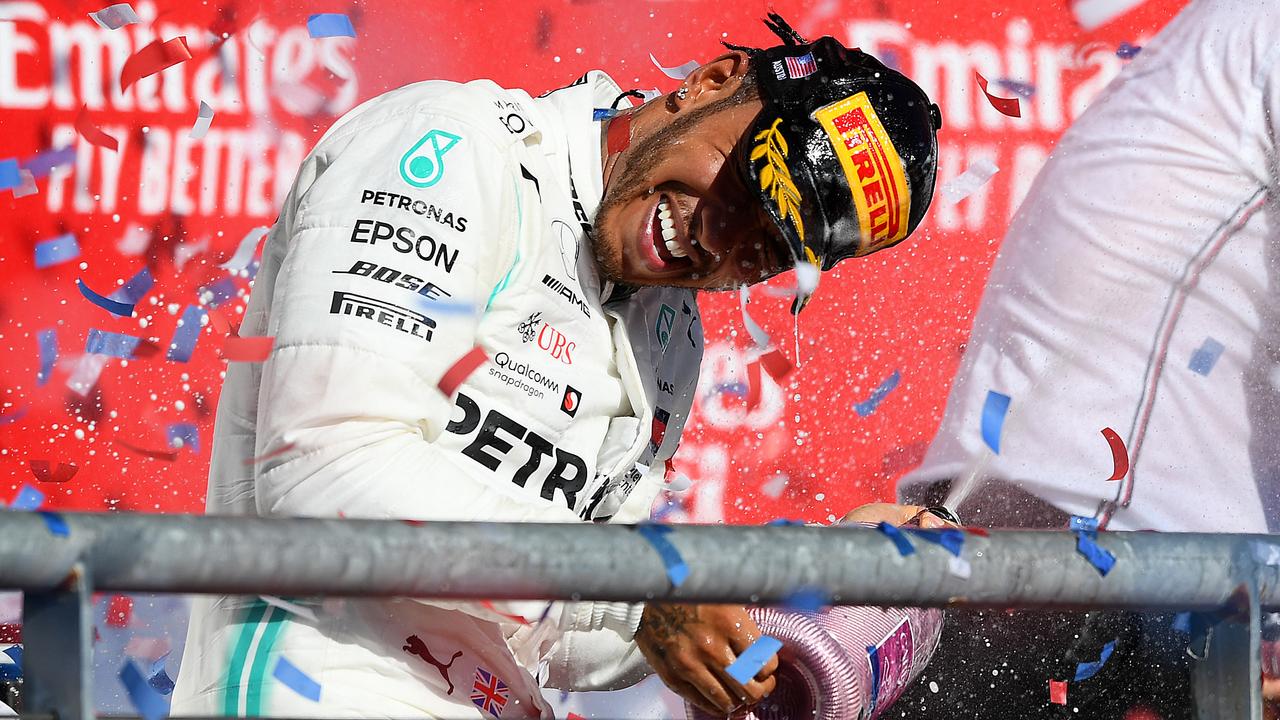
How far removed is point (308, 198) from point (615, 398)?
0.58m

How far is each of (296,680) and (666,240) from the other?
857 millimetres

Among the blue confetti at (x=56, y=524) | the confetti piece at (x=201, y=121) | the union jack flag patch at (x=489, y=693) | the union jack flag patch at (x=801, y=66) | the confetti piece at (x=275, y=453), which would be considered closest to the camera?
the blue confetti at (x=56, y=524)

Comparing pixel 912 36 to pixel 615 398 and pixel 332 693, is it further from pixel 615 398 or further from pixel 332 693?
pixel 332 693

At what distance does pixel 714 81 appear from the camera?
2350mm

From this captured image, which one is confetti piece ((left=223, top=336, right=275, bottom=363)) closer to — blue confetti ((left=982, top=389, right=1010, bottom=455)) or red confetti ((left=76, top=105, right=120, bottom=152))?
red confetti ((left=76, top=105, right=120, bottom=152))

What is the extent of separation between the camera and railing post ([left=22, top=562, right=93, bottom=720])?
0.95 metres

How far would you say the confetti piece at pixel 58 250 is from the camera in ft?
10.5

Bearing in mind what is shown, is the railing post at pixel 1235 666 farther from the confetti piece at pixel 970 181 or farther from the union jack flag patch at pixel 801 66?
the confetti piece at pixel 970 181

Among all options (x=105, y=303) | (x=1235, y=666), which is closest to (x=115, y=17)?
(x=105, y=303)

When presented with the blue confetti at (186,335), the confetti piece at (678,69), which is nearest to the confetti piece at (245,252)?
the blue confetti at (186,335)

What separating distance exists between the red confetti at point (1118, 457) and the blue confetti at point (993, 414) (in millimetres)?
263

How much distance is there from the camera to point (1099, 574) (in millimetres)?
1161

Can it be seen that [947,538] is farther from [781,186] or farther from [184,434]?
[184,434]

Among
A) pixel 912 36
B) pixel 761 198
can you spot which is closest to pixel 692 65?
pixel 912 36
